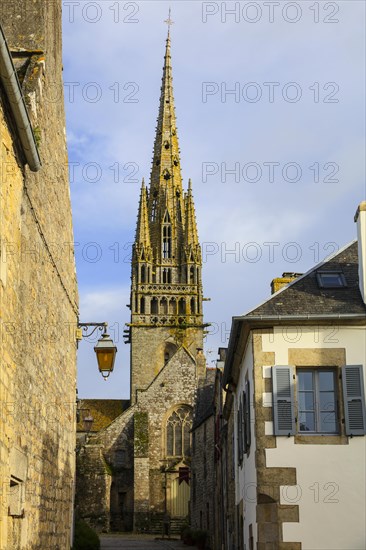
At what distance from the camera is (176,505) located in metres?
49.3

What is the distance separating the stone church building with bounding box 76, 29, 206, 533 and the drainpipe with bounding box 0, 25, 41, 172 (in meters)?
36.9

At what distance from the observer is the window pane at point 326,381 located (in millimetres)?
12773

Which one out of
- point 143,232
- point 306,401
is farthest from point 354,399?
point 143,232

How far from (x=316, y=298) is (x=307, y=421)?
2.02 meters

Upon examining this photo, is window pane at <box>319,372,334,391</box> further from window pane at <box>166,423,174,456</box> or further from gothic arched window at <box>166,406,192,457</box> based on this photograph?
Result: window pane at <box>166,423,174,456</box>

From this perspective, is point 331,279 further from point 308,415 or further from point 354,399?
point 308,415

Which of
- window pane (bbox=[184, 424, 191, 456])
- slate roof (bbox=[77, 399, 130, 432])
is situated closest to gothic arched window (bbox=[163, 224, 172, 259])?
slate roof (bbox=[77, 399, 130, 432])

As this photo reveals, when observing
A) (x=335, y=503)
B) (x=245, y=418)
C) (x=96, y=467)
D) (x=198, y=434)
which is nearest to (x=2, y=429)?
(x=335, y=503)

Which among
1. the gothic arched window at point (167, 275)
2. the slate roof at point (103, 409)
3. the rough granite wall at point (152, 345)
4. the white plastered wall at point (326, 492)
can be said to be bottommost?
the white plastered wall at point (326, 492)

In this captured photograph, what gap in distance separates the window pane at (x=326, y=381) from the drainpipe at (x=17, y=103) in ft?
18.3

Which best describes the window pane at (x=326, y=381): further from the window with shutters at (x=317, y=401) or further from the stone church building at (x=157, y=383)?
the stone church building at (x=157, y=383)

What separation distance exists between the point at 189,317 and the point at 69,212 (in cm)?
4844

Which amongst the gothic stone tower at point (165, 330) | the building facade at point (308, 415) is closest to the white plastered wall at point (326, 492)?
→ the building facade at point (308, 415)

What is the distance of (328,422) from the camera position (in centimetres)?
1251
